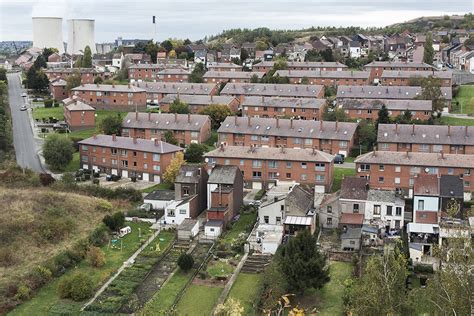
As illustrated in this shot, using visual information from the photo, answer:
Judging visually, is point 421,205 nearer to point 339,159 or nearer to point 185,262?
point 185,262

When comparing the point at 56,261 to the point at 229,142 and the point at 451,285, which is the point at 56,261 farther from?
the point at 229,142

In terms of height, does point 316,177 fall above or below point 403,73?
below

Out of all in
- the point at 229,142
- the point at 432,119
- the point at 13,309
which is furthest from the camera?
the point at 432,119

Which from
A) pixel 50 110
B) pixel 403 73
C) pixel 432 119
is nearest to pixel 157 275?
pixel 432 119

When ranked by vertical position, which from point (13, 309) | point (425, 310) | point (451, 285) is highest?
point (451, 285)

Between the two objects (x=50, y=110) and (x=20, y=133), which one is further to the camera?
(x=50, y=110)

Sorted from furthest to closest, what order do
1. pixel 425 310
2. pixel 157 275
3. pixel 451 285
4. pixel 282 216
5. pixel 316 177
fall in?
pixel 316 177
pixel 282 216
pixel 157 275
pixel 425 310
pixel 451 285

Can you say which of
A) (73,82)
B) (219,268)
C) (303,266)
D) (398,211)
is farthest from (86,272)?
(73,82)

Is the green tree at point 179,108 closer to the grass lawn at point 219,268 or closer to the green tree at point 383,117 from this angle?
the green tree at point 383,117
